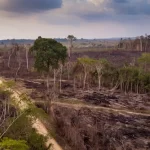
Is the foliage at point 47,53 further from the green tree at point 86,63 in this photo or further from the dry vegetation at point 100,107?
the green tree at point 86,63

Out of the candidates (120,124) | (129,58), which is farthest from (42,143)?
(129,58)

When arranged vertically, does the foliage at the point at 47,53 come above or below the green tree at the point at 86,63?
above

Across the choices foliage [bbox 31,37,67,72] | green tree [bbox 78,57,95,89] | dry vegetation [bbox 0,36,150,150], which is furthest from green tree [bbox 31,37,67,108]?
green tree [bbox 78,57,95,89]

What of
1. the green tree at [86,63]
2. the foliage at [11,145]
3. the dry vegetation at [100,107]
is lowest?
the dry vegetation at [100,107]

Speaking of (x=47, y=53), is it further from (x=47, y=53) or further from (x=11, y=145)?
(x=11, y=145)

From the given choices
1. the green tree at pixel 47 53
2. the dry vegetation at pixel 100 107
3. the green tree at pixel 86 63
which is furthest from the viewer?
the green tree at pixel 86 63

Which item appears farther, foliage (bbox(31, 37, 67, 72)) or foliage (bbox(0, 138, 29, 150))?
foliage (bbox(31, 37, 67, 72))

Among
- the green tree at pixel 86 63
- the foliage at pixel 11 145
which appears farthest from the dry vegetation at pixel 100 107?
the foliage at pixel 11 145

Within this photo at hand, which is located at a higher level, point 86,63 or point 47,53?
point 47,53

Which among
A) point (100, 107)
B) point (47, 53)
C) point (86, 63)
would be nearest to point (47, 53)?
point (47, 53)

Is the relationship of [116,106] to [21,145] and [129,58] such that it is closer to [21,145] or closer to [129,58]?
[21,145]

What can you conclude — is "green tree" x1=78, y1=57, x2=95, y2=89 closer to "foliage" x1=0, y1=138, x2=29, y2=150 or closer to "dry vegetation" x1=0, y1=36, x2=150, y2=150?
"dry vegetation" x1=0, y1=36, x2=150, y2=150
